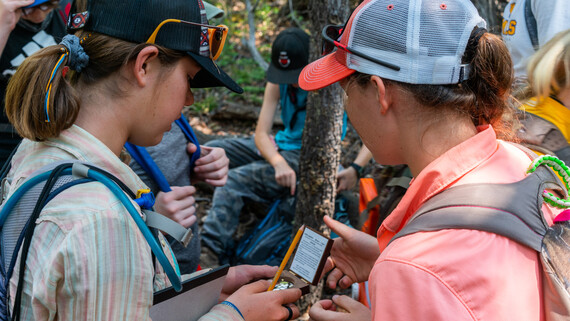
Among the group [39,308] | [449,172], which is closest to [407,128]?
[449,172]

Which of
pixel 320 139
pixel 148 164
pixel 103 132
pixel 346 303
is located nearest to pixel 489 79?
pixel 346 303

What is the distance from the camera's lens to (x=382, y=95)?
1.53 meters

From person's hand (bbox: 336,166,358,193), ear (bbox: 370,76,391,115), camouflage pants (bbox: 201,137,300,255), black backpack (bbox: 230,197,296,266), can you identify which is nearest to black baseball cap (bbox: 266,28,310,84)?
camouflage pants (bbox: 201,137,300,255)

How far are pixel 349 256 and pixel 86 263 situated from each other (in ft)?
4.47

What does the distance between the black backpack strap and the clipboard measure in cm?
67

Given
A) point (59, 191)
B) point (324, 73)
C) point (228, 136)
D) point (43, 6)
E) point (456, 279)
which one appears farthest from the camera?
point (228, 136)

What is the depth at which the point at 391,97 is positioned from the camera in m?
1.55

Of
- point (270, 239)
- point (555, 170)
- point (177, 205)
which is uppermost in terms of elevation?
point (555, 170)

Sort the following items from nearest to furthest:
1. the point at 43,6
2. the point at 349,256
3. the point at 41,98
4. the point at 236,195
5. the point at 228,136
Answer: the point at 41,98 < the point at 349,256 < the point at 43,6 < the point at 236,195 < the point at 228,136

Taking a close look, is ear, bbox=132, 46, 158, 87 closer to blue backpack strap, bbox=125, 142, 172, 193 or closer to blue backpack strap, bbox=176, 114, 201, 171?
blue backpack strap, bbox=125, 142, 172, 193

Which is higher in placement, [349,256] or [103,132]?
[103,132]

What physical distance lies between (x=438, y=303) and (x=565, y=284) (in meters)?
0.38

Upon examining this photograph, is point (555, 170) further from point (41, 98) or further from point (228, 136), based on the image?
point (228, 136)

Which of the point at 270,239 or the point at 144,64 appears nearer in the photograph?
the point at 144,64
